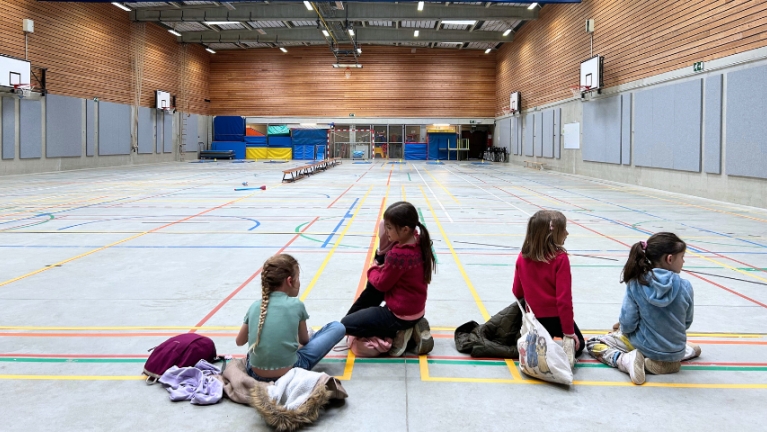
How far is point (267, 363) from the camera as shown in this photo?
11.6 ft

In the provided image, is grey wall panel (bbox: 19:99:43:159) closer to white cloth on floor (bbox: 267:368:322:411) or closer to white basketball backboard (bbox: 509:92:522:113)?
white cloth on floor (bbox: 267:368:322:411)

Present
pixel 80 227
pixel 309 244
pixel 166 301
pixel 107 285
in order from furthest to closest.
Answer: pixel 80 227 → pixel 309 244 → pixel 107 285 → pixel 166 301

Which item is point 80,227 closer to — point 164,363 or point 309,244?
point 309,244

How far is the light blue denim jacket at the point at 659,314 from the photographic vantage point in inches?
147

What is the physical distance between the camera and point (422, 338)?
4.34 meters

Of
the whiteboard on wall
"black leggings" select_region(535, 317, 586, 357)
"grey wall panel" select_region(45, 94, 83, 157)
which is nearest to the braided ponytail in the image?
"black leggings" select_region(535, 317, 586, 357)

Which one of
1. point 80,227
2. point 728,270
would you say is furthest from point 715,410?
point 80,227

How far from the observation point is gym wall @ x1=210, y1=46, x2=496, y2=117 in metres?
46.4

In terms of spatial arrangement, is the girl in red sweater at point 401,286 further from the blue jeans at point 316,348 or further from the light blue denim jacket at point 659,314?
the light blue denim jacket at point 659,314

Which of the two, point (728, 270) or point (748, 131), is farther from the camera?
point (748, 131)

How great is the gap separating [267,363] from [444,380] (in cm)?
122

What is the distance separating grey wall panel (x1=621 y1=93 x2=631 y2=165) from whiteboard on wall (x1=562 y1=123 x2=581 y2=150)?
5141 mm

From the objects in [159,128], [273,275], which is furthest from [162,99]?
[273,275]

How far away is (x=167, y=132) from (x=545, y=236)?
39.5 metres
